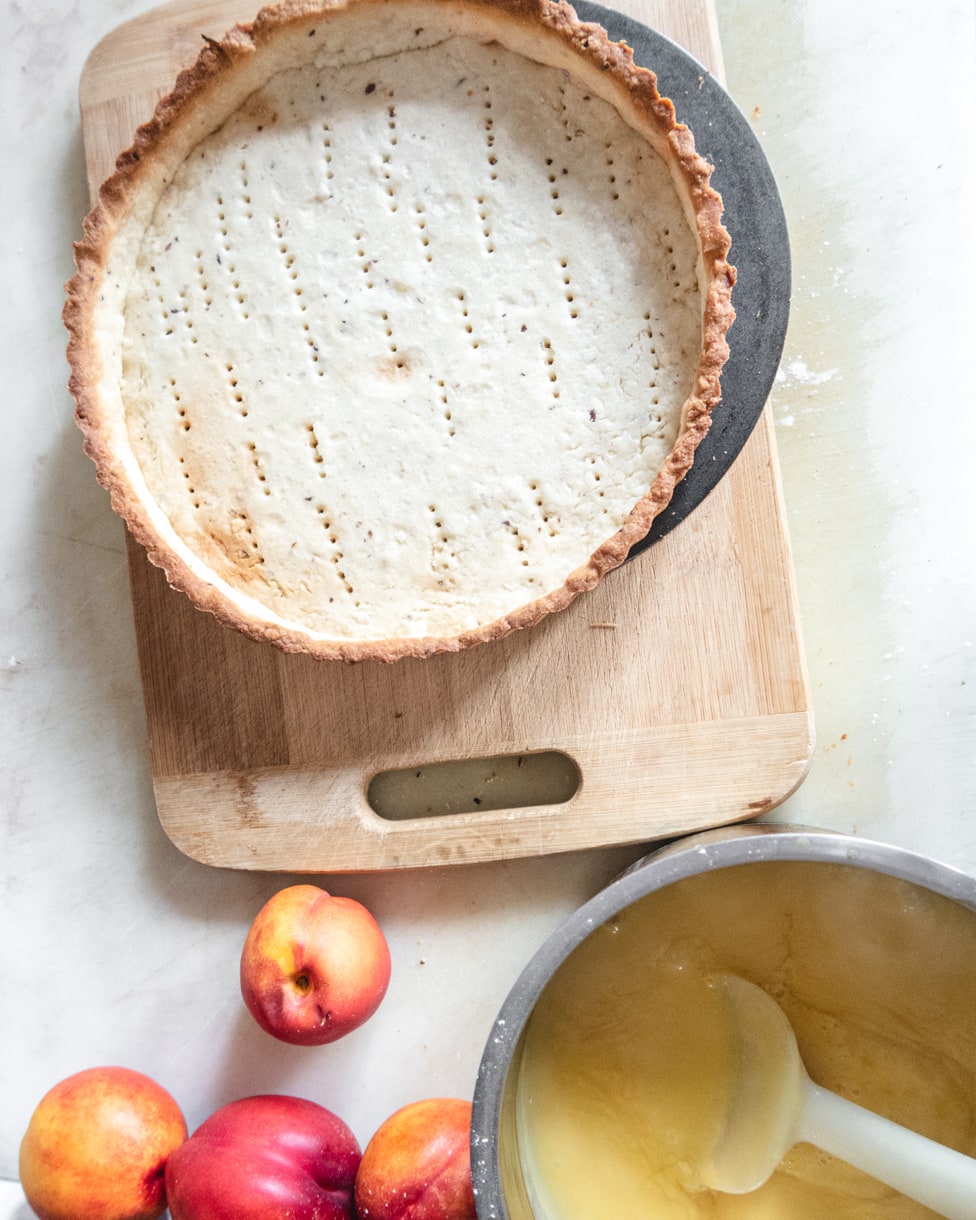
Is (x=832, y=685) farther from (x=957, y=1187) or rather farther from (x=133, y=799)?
(x=133, y=799)

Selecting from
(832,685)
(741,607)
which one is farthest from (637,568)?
(832,685)

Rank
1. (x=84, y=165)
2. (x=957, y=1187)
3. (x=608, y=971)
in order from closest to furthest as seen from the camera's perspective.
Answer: (x=957, y=1187) → (x=608, y=971) → (x=84, y=165)

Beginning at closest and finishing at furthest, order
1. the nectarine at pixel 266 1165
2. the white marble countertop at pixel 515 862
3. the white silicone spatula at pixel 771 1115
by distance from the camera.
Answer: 1. the white silicone spatula at pixel 771 1115
2. the nectarine at pixel 266 1165
3. the white marble countertop at pixel 515 862

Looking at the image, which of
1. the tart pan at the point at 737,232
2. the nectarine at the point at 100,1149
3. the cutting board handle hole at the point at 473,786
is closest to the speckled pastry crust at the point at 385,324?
the tart pan at the point at 737,232

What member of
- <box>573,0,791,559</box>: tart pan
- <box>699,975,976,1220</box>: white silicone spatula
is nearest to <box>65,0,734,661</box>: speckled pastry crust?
<box>573,0,791,559</box>: tart pan

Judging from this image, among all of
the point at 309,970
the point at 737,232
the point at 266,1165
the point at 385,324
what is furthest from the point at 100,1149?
the point at 737,232

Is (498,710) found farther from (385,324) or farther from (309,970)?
(385,324)

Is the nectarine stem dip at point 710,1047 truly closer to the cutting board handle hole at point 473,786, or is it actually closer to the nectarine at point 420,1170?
the nectarine at point 420,1170

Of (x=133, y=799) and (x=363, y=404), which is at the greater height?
(x=363, y=404)
